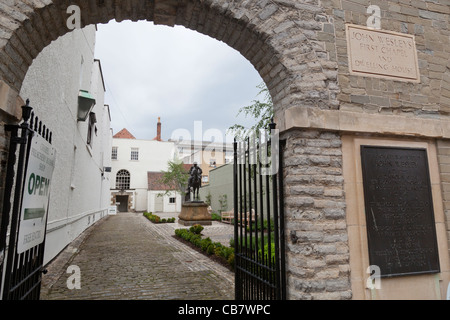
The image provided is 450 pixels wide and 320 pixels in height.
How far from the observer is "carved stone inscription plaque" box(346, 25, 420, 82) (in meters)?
3.98

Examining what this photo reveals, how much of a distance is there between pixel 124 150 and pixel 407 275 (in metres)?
36.6

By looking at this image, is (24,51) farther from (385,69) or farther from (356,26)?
(385,69)

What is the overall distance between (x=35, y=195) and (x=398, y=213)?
4003 mm

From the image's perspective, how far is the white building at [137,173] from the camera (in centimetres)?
3509

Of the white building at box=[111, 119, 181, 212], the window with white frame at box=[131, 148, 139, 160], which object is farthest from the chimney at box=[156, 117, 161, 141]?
the window with white frame at box=[131, 148, 139, 160]

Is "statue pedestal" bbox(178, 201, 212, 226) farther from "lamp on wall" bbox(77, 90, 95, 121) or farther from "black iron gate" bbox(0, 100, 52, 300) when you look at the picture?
"black iron gate" bbox(0, 100, 52, 300)

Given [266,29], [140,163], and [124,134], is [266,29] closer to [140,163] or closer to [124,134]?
[140,163]

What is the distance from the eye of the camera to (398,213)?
3592 millimetres

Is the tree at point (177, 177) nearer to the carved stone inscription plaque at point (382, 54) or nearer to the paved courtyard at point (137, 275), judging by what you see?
the paved courtyard at point (137, 275)

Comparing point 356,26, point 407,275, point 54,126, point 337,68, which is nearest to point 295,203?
point 407,275

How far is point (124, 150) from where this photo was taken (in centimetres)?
3697


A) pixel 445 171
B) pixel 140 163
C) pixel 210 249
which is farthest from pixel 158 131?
pixel 445 171

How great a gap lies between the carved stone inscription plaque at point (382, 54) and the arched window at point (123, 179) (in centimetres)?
3488

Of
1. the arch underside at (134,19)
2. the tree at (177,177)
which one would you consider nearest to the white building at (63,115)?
the arch underside at (134,19)
